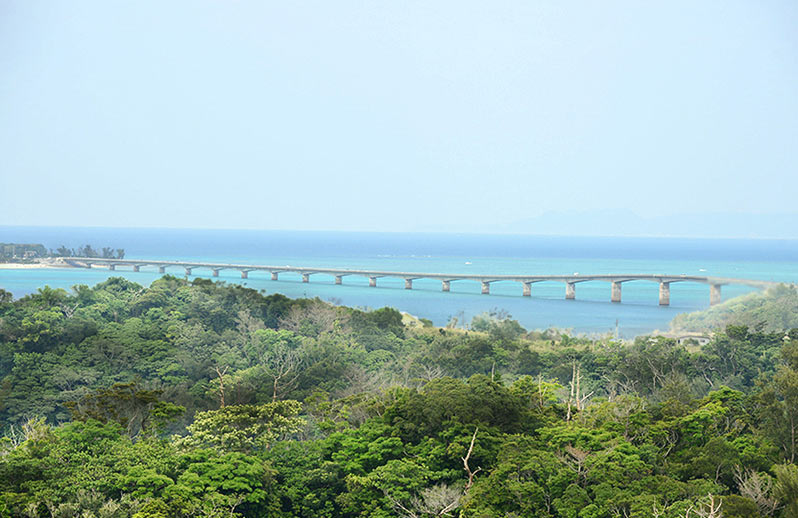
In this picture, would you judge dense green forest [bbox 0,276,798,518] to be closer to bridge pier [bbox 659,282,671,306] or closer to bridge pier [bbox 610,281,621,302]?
bridge pier [bbox 659,282,671,306]

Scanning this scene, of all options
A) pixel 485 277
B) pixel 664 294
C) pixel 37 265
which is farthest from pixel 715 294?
pixel 37 265

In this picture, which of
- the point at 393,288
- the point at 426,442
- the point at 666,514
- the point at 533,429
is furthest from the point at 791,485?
the point at 393,288

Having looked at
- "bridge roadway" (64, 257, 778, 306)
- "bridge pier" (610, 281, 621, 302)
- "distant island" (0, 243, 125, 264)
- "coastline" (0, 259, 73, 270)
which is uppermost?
"distant island" (0, 243, 125, 264)

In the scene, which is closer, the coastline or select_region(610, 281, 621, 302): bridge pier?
the coastline

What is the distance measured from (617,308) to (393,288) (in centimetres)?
1646

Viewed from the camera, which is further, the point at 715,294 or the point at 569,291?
the point at 569,291

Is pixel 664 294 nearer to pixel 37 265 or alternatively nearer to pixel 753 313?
pixel 753 313

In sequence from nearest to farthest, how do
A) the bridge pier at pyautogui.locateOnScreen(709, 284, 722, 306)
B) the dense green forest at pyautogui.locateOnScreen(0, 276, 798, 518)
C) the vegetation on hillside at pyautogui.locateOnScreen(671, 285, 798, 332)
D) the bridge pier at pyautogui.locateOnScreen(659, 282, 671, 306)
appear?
the dense green forest at pyautogui.locateOnScreen(0, 276, 798, 518) < the vegetation on hillside at pyautogui.locateOnScreen(671, 285, 798, 332) < the bridge pier at pyautogui.locateOnScreen(709, 284, 722, 306) < the bridge pier at pyautogui.locateOnScreen(659, 282, 671, 306)

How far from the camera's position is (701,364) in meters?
25.5

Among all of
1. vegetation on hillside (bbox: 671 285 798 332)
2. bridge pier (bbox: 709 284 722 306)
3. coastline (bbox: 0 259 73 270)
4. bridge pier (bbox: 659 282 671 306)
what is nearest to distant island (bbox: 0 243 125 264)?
coastline (bbox: 0 259 73 270)

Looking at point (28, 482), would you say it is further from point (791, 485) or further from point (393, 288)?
point (393, 288)

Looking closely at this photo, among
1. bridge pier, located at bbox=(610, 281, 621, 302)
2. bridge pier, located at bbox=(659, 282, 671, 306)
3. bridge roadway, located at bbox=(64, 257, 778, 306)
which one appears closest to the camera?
bridge roadway, located at bbox=(64, 257, 778, 306)

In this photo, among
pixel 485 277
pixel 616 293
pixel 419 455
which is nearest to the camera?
pixel 419 455

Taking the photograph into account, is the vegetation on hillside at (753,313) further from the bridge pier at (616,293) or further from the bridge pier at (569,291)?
the bridge pier at (569,291)
